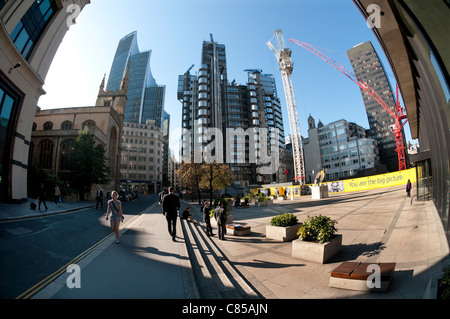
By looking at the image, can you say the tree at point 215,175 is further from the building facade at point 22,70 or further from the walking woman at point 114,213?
the walking woman at point 114,213

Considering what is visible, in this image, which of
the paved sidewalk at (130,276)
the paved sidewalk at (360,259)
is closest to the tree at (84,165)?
the paved sidewalk at (130,276)

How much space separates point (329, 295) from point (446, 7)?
5.78 m

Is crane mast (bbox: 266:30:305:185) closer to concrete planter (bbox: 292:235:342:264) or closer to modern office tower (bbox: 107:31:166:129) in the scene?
concrete planter (bbox: 292:235:342:264)

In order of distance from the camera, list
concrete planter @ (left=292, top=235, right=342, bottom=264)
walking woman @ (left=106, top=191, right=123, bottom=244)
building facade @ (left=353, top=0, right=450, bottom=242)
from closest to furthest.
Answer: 1. building facade @ (left=353, top=0, right=450, bottom=242)
2. concrete planter @ (left=292, top=235, right=342, bottom=264)
3. walking woman @ (left=106, top=191, right=123, bottom=244)

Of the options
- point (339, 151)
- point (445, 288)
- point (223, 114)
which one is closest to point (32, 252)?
point (445, 288)

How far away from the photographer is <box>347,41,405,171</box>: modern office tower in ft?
293

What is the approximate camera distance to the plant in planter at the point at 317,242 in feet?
16.1

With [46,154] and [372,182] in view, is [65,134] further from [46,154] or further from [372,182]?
[372,182]

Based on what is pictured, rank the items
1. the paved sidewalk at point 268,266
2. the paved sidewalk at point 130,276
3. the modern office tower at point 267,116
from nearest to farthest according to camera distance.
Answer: the paved sidewalk at point 130,276 < the paved sidewalk at point 268,266 < the modern office tower at point 267,116

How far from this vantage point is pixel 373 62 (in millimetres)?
108688

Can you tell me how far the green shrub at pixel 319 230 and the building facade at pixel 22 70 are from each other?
10345 millimetres

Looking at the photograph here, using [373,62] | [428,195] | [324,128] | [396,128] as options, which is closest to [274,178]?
[324,128]

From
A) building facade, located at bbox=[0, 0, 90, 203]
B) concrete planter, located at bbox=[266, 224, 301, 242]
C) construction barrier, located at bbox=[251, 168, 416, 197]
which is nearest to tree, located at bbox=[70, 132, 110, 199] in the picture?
building facade, located at bbox=[0, 0, 90, 203]
